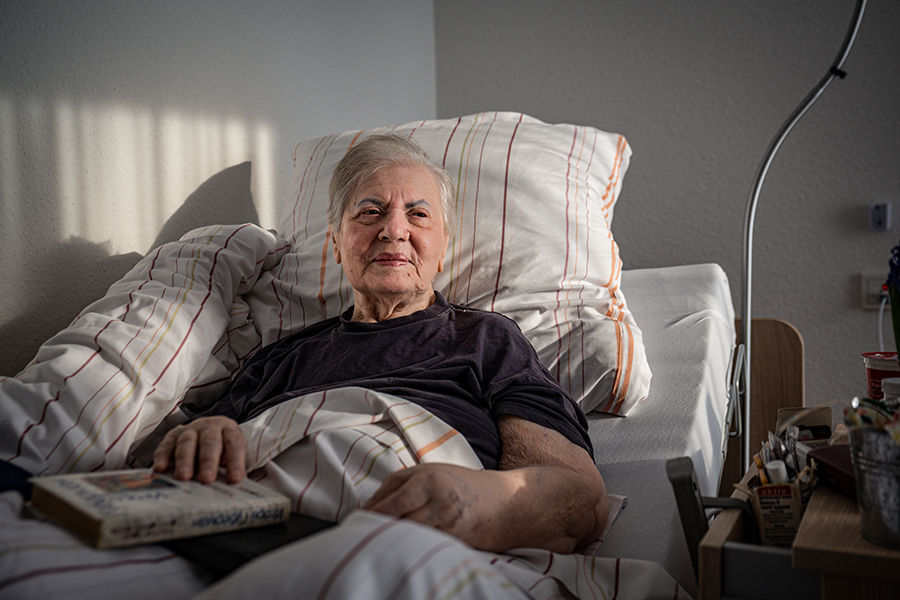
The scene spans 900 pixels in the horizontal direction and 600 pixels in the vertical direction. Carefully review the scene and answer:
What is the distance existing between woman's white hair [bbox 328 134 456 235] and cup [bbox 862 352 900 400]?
2.48 feet

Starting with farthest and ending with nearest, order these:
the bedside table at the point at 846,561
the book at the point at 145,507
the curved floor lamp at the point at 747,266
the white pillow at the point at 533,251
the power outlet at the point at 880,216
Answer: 1. the power outlet at the point at 880,216
2. the curved floor lamp at the point at 747,266
3. the white pillow at the point at 533,251
4. the book at the point at 145,507
5. the bedside table at the point at 846,561

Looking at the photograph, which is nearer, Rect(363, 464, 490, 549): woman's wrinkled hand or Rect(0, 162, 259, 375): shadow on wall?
Rect(363, 464, 490, 549): woman's wrinkled hand

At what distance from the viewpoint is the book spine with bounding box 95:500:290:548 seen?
2.08ft

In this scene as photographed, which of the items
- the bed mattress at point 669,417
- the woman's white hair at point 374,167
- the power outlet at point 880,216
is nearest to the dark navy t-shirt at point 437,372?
the bed mattress at point 669,417

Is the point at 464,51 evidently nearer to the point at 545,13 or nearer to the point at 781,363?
the point at 545,13

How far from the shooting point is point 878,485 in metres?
0.55

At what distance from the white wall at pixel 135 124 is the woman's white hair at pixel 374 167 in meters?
0.48

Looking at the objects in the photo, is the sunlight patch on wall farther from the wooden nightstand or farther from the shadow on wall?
the wooden nightstand

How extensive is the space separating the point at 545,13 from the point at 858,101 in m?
0.98

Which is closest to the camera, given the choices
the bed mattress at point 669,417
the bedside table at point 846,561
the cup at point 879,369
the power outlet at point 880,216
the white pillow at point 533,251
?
the bedside table at point 846,561

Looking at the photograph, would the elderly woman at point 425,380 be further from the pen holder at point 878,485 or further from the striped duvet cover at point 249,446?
the pen holder at point 878,485

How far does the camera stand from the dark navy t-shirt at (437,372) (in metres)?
0.96

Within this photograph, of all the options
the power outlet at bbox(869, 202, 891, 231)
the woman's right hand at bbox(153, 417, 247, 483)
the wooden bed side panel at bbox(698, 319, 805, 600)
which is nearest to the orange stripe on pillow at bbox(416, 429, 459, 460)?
the woman's right hand at bbox(153, 417, 247, 483)

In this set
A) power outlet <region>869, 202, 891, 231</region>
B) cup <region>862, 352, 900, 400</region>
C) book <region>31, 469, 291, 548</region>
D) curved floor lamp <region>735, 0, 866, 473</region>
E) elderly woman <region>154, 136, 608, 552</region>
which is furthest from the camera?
power outlet <region>869, 202, 891, 231</region>
